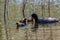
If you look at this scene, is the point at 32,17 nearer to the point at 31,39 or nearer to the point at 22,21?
the point at 22,21

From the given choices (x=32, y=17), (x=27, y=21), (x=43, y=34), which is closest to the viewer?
(x=43, y=34)

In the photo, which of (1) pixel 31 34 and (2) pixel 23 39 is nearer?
(2) pixel 23 39

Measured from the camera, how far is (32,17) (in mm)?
7773

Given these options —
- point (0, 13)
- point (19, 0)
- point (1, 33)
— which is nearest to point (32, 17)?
point (19, 0)

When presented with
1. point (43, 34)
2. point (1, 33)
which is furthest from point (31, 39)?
point (1, 33)

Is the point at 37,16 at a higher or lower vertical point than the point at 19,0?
lower

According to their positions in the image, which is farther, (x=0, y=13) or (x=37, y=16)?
(x=37, y=16)

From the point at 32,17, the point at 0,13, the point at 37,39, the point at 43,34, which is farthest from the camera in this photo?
the point at 32,17

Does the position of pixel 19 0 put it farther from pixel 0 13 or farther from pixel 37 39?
pixel 37 39

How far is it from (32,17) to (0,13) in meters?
1.43

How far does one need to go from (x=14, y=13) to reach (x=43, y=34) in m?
1.99

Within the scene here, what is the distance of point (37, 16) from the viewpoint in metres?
7.48

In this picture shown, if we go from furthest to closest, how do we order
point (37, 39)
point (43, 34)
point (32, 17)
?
point (32, 17)
point (43, 34)
point (37, 39)

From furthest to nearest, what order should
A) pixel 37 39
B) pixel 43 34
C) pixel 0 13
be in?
pixel 0 13 → pixel 43 34 → pixel 37 39
